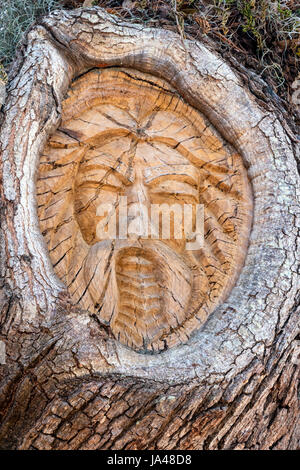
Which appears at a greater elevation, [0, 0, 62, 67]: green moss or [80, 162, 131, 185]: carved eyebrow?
[0, 0, 62, 67]: green moss

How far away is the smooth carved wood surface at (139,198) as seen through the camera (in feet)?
7.60

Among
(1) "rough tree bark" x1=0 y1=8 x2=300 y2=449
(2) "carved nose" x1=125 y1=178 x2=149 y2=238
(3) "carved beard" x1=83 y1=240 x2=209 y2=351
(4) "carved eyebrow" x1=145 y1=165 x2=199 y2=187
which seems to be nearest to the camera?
(1) "rough tree bark" x1=0 y1=8 x2=300 y2=449

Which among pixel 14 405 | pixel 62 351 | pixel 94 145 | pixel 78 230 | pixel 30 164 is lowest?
pixel 14 405

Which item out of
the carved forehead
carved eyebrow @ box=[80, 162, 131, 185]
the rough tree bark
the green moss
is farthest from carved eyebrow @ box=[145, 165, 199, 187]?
the green moss

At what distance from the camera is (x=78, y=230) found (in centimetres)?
247

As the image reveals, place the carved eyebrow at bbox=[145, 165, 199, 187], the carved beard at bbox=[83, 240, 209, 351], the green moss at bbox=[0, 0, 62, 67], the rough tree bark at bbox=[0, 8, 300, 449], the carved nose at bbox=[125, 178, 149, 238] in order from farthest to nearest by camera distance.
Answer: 1. the green moss at bbox=[0, 0, 62, 67]
2. the carved eyebrow at bbox=[145, 165, 199, 187]
3. the carved nose at bbox=[125, 178, 149, 238]
4. the carved beard at bbox=[83, 240, 209, 351]
5. the rough tree bark at bbox=[0, 8, 300, 449]

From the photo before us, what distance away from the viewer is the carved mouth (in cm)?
230

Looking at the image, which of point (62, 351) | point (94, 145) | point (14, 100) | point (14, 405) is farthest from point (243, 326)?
point (14, 100)

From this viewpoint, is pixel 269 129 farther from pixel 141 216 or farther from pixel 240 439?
pixel 240 439

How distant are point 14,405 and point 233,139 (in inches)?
66.0

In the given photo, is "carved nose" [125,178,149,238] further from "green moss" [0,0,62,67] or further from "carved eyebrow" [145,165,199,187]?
"green moss" [0,0,62,67]

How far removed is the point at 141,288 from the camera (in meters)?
2.36

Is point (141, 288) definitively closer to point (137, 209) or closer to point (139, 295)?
point (139, 295)

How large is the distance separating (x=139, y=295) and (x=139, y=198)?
1.63ft
